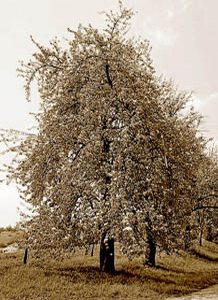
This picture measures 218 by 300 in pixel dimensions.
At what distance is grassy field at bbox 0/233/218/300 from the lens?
63.0 feet

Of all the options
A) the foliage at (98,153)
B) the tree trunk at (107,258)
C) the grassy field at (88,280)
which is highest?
the foliage at (98,153)

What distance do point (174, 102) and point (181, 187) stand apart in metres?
13.7

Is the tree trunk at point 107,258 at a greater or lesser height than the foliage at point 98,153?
lesser

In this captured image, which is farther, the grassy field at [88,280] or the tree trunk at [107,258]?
the tree trunk at [107,258]

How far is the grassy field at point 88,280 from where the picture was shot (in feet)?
63.0

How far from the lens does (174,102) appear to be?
37500mm

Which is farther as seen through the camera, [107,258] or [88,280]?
[107,258]

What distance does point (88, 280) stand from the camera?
71.2ft

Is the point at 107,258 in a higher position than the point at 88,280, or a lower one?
higher

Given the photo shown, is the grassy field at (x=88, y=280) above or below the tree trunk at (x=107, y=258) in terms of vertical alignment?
below

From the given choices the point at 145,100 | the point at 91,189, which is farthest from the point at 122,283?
the point at 145,100

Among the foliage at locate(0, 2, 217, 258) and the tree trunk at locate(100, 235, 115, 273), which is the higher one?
the foliage at locate(0, 2, 217, 258)

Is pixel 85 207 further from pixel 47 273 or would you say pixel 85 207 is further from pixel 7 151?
pixel 7 151

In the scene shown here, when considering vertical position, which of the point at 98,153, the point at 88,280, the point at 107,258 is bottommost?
the point at 88,280
